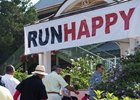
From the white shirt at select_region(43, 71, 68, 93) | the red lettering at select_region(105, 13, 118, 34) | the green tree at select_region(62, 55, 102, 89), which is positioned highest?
the red lettering at select_region(105, 13, 118, 34)

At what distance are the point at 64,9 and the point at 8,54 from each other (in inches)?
445

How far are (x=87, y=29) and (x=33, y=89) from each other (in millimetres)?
3932

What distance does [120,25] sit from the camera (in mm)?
11344

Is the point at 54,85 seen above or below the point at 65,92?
above

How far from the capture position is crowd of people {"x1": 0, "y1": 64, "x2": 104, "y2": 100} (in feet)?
29.1

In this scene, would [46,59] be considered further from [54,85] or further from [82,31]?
[54,85]

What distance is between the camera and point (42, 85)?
29.0 feet

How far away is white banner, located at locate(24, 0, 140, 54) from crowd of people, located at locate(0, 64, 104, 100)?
1.12m

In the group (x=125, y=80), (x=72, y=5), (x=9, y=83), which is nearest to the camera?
(x=125, y=80)

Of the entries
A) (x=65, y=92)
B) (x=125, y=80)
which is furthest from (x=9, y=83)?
(x=125, y=80)

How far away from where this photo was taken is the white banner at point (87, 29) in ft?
36.1

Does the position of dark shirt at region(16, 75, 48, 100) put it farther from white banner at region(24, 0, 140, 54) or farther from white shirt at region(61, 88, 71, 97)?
white banner at region(24, 0, 140, 54)

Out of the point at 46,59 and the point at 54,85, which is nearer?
the point at 54,85

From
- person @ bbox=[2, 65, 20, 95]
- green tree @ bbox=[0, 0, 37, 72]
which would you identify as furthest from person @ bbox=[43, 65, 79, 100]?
green tree @ bbox=[0, 0, 37, 72]
